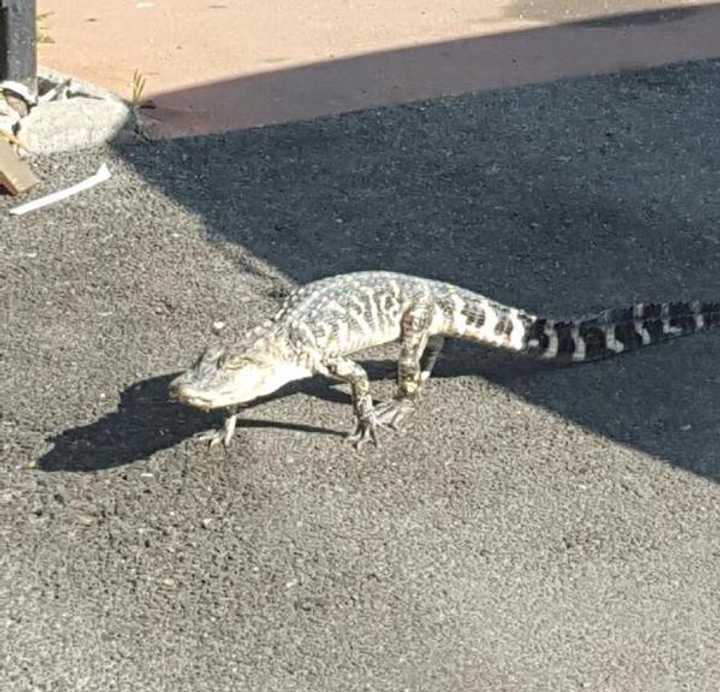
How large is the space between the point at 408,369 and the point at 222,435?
84 cm

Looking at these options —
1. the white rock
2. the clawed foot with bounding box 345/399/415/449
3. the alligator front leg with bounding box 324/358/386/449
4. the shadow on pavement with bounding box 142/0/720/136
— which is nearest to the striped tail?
the clawed foot with bounding box 345/399/415/449

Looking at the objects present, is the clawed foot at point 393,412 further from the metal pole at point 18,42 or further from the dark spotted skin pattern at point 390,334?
the metal pole at point 18,42

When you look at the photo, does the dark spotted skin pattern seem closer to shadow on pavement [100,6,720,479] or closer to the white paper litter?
shadow on pavement [100,6,720,479]

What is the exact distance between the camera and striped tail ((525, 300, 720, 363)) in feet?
25.6

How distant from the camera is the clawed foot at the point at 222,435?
716cm

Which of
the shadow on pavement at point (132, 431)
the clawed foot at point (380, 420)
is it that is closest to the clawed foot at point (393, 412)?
the clawed foot at point (380, 420)

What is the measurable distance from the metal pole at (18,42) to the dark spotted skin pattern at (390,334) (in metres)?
3.53

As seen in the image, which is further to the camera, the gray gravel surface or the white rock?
the white rock

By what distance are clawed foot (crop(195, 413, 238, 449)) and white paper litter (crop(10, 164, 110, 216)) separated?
2595 millimetres

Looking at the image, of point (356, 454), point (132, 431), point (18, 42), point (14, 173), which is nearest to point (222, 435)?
point (132, 431)

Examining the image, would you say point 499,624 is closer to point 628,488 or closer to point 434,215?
point 628,488

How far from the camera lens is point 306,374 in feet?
23.8

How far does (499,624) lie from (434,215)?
369cm

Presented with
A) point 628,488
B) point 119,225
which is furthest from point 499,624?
point 119,225
